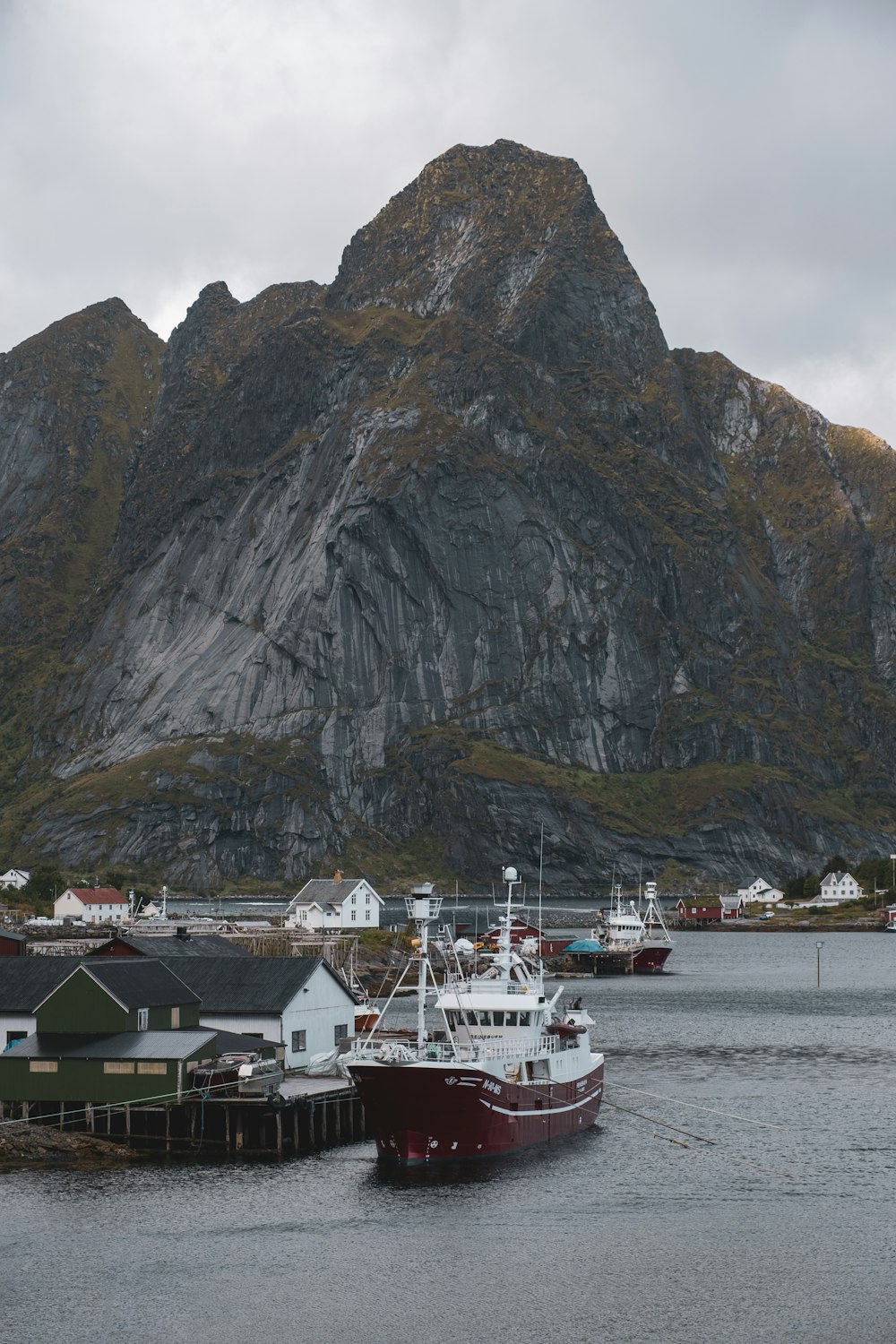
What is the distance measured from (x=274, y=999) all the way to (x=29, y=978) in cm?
1180

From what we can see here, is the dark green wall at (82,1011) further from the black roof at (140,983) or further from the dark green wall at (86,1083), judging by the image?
the dark green wall at (86,1083)

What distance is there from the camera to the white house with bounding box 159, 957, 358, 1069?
83688mm

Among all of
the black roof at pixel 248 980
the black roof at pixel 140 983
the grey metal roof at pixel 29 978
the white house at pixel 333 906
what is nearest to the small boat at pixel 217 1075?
the black roof at pixel 140 983

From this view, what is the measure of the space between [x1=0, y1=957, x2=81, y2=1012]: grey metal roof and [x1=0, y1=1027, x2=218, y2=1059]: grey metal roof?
4.02m

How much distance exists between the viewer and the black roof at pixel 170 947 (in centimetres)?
9469

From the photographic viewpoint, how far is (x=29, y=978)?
83.4m

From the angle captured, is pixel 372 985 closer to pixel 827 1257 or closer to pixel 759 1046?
pixel 759 1046

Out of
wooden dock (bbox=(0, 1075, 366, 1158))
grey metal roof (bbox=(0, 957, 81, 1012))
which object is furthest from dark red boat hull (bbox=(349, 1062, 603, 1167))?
grey metal roof (bbox=(0, 957, 81, 1012))

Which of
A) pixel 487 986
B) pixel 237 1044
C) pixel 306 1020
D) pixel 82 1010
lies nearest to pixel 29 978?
pixel 82 1010

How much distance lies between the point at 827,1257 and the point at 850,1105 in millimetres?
32761

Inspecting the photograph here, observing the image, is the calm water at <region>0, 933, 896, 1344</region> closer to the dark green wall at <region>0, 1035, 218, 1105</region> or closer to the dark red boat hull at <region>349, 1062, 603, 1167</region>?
the dark red boat hull at <region>349, 1062, 603, 1167</region>

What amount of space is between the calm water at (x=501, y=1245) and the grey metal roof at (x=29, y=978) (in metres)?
14.1

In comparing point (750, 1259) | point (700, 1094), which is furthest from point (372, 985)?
point (750, 1259)

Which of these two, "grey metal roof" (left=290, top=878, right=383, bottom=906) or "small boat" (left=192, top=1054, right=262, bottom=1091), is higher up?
"grey metal roof" (left=290, top=878, right=383, bottom=906)
